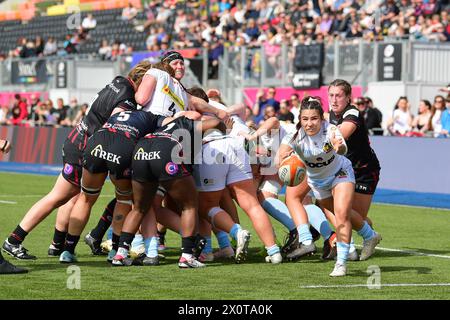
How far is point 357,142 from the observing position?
10750mm

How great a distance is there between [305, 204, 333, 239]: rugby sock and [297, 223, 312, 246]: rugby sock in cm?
35

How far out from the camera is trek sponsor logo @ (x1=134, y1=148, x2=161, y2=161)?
30.8ft

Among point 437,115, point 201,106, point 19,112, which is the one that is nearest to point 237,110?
point 201,106

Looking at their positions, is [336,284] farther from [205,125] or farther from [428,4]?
[428,4]

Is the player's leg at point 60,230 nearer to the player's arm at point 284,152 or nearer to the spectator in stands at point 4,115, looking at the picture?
the player's arm at point 284,152

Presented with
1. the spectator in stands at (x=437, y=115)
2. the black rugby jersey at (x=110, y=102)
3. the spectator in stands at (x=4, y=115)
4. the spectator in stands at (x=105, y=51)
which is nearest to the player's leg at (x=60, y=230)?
the black rugby jersey at (x=110, y=102)

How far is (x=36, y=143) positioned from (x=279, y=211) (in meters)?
19.3

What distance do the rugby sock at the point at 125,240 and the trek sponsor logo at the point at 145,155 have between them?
79 centimetres

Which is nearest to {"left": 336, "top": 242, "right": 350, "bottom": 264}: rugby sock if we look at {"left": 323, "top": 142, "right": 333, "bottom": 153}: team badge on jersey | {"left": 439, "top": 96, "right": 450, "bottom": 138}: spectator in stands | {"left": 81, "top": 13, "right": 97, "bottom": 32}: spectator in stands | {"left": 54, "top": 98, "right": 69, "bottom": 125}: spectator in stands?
{"left": 323, "top": 142, "right": 333, "bottom": 153}: team badge on jersey

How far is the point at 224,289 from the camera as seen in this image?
27.4ft

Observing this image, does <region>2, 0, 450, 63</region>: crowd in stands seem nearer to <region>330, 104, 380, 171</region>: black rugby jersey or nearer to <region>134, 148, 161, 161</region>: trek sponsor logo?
<region>330, 104, 380, 171</region>: black rugby jersey

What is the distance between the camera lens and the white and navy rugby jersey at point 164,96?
32.9 feet

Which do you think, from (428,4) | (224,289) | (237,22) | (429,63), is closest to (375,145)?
(429,63)

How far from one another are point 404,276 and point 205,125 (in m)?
2.38
